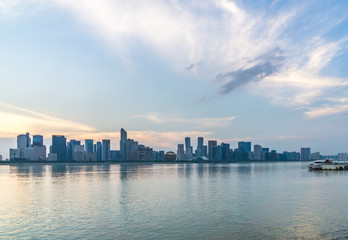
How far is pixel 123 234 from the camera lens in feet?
123

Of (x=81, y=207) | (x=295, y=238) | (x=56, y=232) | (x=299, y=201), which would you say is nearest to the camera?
(x=295, y=238)

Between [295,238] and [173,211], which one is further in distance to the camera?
[173,211]

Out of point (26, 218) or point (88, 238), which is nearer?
point (88, 238)

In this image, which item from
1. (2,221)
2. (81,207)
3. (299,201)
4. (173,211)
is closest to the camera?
(2,221)

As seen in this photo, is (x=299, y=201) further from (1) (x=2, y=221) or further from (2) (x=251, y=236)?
(1) (x=2, y=221)

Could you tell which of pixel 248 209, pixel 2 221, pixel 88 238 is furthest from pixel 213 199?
pixel 2 221

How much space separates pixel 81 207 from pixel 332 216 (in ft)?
144

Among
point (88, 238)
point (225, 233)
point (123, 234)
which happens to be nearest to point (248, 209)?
point (225, 233)

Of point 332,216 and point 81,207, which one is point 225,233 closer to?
point 332,216

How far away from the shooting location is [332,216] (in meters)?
47.3

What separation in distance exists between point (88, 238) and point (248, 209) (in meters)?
29.1

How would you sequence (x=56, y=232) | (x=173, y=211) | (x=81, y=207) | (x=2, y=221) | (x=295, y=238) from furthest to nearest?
(x=81, y=207) < (x=173, y=211) < (x=2, y=221) < (x=56, y=232) < (x=295, y=238)

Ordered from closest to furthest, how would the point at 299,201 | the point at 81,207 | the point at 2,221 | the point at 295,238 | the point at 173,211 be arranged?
the point at 295,238 < the point at 2,221 < the point at 173,211 < the point at 81,207 < the point at 299,201

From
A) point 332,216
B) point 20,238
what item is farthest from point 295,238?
point 20,238
